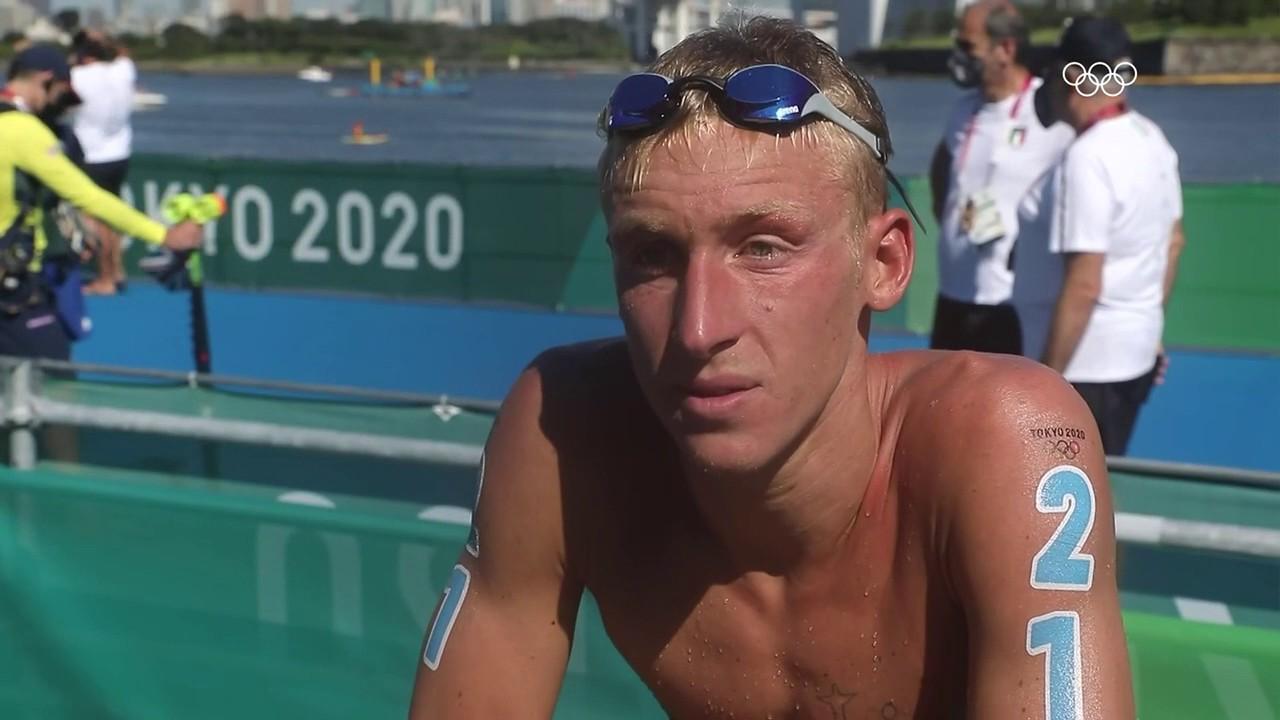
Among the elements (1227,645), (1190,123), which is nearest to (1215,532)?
(1227,645)

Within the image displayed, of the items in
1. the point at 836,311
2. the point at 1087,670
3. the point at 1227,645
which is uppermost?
the point at 836,311

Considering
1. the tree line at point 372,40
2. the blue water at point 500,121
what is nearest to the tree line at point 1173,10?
the blue water at point 500,121

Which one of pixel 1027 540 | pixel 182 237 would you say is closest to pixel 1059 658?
pixel 1027 540

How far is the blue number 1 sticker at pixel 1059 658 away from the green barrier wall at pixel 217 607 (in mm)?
1380

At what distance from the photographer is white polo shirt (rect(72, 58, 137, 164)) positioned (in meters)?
10.0

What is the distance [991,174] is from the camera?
5414 millimetres

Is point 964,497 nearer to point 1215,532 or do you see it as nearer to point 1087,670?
point 1087,670

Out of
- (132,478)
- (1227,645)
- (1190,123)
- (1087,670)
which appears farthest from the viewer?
(1190,123)

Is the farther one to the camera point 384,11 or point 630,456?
point 384,11

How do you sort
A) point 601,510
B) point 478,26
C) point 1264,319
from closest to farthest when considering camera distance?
point 601,510 → point 1264,319 → point 478,26

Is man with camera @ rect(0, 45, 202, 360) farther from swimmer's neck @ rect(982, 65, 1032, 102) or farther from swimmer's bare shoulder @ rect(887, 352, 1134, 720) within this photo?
swimmer's bare shoulder @ rect(887, 352, 1134, 720)

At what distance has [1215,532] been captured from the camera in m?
2.63

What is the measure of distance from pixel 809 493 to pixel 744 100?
0.44 meters

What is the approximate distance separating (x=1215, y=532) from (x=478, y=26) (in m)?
18.7
